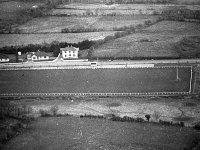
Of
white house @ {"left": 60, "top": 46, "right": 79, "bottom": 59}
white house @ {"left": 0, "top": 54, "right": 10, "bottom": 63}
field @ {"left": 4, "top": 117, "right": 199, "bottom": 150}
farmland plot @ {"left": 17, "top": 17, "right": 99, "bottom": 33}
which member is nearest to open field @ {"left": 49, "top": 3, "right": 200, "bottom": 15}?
farmland plot @ {"left": 17, "top": 17, "right": 99, "bottom": 33}

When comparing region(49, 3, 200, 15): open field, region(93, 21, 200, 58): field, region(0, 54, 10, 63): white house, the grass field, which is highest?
region(49, 3, 200, 15): open field

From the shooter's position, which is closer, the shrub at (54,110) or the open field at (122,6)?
the shrub at (54,110)

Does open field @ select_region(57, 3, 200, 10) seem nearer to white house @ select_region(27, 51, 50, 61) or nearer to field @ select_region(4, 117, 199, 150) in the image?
white house @ select_region(27, 51, 50, 61)

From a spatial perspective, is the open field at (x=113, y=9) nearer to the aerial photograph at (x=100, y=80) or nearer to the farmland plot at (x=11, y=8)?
the aerial photograph at (x=100, y=80)

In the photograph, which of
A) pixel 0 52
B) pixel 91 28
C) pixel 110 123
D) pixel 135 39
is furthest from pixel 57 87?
pixel 91 28

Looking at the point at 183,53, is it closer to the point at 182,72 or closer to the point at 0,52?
the point at 182,72

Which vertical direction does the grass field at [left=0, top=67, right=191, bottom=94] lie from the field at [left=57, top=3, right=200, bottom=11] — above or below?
below

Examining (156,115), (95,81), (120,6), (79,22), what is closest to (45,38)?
(79,22)

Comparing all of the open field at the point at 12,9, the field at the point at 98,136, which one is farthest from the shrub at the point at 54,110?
the open field at the point at 12,9
